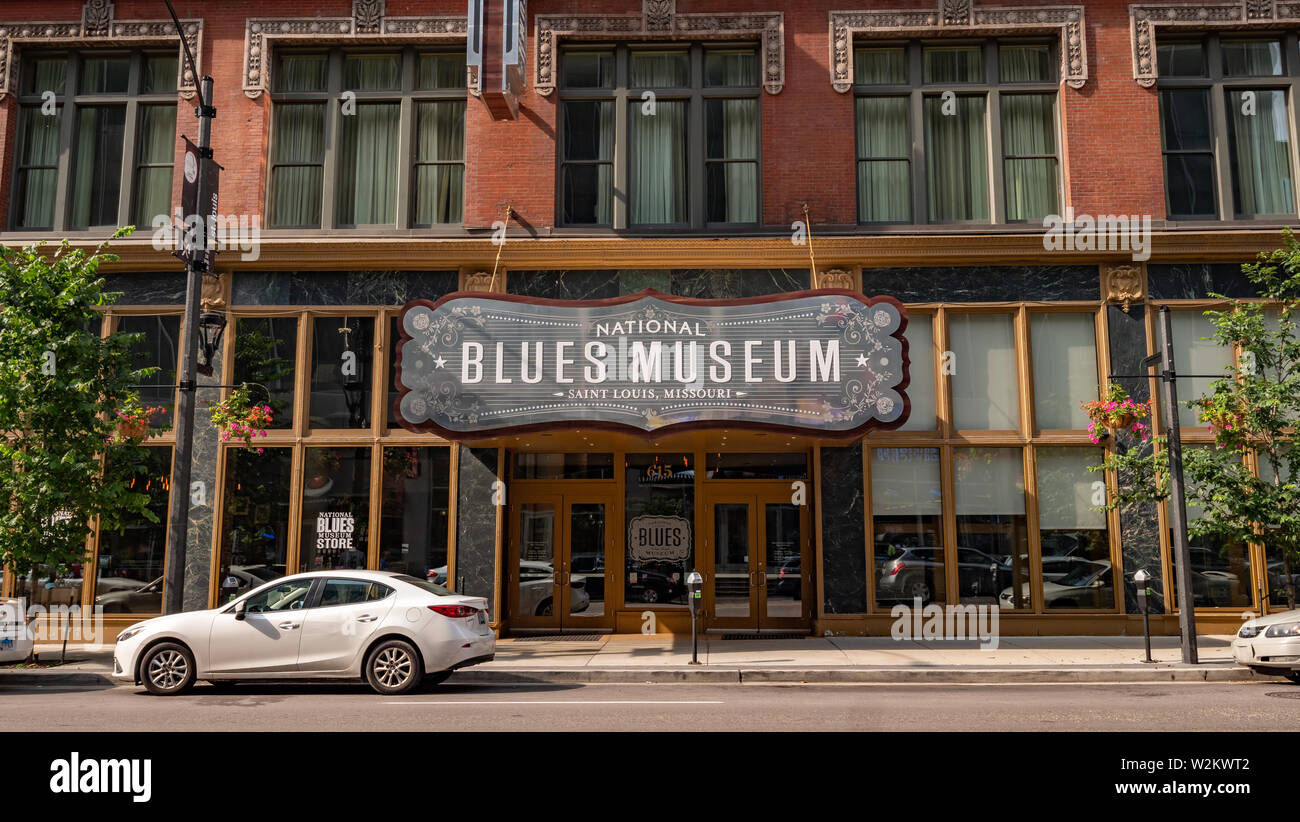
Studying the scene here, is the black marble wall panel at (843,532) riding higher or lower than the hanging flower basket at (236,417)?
lower

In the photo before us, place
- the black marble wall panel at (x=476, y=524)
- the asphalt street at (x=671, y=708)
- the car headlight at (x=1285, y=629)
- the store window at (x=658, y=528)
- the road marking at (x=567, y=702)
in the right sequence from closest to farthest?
1. the asphalt street at (x=671, y=708)
2. the road marking at (x=567, y=702)
3. the car headlight at (x=1285, y=629)
4. the black marble wall panel at (x=476, y=524)
5. the store window at (x=658, y=528)

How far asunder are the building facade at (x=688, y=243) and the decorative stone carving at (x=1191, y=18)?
0.26ft

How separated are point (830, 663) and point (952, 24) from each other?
12.3 metres

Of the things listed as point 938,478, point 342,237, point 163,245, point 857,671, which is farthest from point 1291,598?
point 163,245

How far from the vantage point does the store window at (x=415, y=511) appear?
17281 millimetres

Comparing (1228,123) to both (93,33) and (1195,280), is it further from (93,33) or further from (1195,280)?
(93,33)

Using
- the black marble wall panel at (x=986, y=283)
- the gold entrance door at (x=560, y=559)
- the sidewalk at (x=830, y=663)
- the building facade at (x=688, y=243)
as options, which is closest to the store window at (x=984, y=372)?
the building facade at (x=688, y=243)

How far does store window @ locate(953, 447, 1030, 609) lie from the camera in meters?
17.0

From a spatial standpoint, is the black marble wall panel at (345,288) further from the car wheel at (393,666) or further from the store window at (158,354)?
the car wheel at (393,666)

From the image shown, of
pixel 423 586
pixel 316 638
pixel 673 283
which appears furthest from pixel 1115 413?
pixel 316 638

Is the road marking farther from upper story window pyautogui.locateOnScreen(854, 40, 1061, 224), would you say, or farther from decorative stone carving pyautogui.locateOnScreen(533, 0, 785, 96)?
decorative stone carving pyautogui.locateOnScreen(533, 0, 785, 96)

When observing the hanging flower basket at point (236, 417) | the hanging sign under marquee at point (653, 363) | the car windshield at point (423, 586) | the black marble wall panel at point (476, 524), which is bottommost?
the car windshield at point (423, 586)

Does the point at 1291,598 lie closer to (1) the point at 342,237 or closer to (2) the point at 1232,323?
(2) the point at 1232,323

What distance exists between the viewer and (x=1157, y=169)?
17891mm
